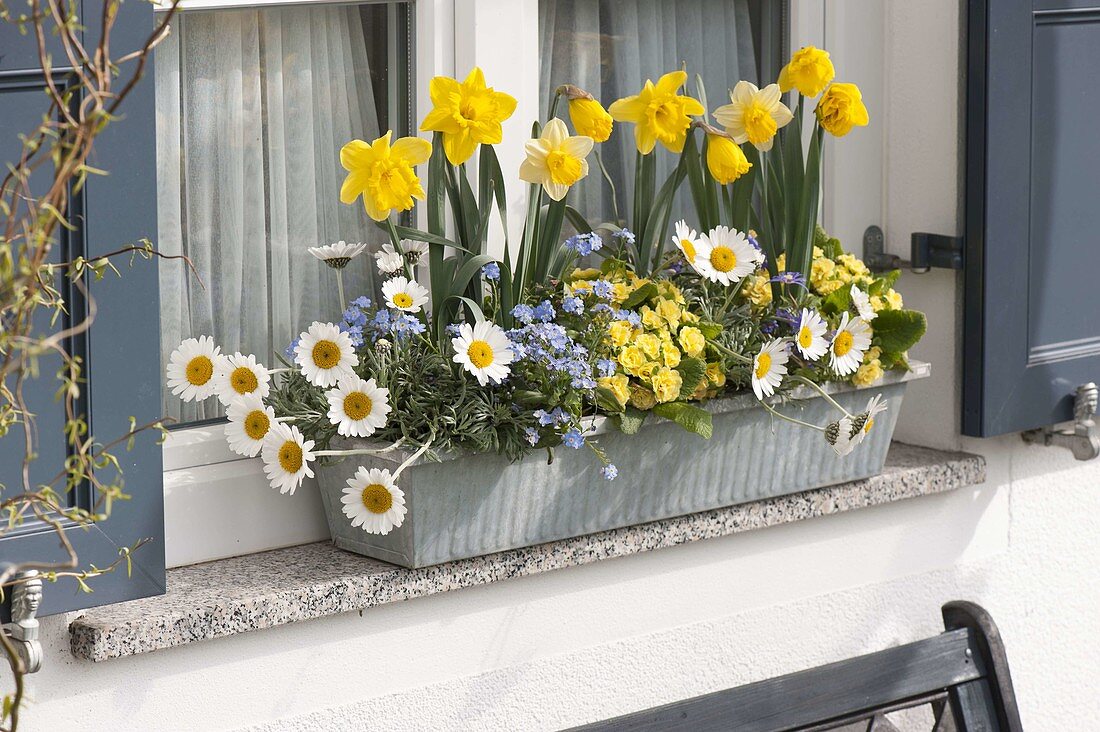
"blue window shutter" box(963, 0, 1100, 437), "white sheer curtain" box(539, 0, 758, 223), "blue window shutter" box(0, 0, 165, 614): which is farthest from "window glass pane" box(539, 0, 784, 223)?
"blue window shutter" box(0, 0, 165, 614)

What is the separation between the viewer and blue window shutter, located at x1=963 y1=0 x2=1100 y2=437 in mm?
1916

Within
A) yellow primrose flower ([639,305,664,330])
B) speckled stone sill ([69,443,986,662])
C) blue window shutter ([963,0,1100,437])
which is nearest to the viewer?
speckled stone sill ([69,443,986,662])

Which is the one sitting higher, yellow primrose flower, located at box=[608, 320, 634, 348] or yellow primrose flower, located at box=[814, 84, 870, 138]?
yellow primrose flower, located at box=[814, 84, 870, 138]

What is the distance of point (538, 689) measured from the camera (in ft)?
5.61

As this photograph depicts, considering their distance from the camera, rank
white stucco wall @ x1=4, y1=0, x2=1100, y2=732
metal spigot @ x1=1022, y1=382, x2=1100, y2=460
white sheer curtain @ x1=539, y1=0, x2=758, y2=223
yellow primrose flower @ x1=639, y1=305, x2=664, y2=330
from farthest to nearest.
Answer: metal spigot @ x1=1022, y1=382, x2=1100, y2=460 < white sheer curtain @ x1=539, y1=0, x2=758, y2=223 < yellow primrose flower @ x1=639, y1=305, x2=664, y2=330 < white stucco wall @ x1=4, y1=0, x2=1100, y2=732

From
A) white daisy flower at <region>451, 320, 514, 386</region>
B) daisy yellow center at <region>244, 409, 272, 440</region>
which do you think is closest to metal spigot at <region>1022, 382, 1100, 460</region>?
white daisy flower at <region>451, 320, 514, 386</region>

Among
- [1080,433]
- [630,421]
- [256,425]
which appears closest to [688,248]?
[630,421]

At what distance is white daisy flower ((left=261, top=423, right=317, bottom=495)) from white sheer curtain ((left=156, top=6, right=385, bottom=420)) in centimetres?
22

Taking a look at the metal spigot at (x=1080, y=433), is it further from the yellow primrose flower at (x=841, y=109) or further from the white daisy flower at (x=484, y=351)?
the white daisy flower at (x=484, y=351)

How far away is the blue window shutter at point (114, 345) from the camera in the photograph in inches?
49.5

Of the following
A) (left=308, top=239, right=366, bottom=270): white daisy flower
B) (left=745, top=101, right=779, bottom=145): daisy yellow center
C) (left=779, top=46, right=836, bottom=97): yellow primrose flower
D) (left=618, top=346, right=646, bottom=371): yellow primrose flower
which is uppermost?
(left=779, top=46, right=836, bottom=97): yellow primrose flower

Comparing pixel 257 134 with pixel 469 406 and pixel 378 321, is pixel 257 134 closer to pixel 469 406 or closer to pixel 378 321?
pixel 378 321

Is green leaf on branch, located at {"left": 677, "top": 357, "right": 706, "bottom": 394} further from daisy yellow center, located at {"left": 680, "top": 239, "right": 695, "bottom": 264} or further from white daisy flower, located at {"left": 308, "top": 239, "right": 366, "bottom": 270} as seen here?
white daisy flower, located at {"left": 308, "top": 239, "right": 366, "bottom": 270}

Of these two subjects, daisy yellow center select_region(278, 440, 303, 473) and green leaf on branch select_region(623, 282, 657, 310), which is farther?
green leaf on branch select_region(623, 282, 657, 310)
